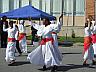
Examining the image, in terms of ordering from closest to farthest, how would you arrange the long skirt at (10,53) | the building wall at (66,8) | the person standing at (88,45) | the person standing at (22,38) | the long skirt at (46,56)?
the long skirt at (46,56) < the person standing at (88,45) < the long skirt at (10,53) < the person standing at (22,38) < the building wall at (66,8)

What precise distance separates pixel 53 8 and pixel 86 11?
3.65 m

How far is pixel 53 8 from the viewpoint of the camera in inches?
1608

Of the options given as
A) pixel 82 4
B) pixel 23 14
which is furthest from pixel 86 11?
pixel 23 14

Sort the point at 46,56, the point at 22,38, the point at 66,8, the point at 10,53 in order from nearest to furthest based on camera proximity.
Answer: the point at 46,56
the point at 10,53
the point at 22,38
the point at 66,8

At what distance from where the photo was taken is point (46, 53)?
48.2 ft

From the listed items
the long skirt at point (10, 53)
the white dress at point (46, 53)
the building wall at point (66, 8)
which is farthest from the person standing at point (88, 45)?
the building wall at point (66, 8)

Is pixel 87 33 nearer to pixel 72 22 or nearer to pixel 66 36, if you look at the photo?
pixel 66 36

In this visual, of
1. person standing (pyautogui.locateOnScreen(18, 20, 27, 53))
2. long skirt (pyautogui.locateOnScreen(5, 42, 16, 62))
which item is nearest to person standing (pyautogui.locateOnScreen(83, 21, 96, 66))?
long skirt (pyautogui.locateOnScreen(5, 42, 16, 62))

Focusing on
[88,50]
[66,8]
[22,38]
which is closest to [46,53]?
[88,50]

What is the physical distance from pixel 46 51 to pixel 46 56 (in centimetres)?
19

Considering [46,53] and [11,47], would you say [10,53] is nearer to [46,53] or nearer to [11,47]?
[11,47]

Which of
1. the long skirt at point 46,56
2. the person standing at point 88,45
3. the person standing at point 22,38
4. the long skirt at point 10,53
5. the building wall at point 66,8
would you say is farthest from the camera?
the building wall at point 66,8

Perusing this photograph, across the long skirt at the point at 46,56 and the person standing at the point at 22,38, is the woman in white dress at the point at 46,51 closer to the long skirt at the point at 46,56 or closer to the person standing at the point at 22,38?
the long skirt at the point at 46,56

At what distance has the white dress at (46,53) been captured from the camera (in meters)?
14.6
